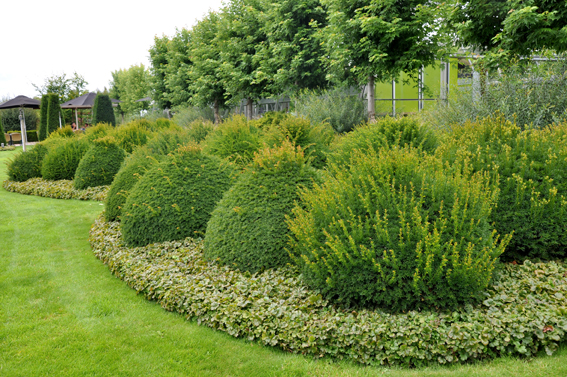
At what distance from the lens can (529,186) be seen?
4.48 metres

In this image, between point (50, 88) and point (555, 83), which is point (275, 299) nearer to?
point (555, 83)

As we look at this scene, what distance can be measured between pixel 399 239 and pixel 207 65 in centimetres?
2379

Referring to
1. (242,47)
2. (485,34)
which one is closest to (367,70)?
(485,34)

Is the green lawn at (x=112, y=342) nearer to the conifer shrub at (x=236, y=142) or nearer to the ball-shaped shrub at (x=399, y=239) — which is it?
the ball-shaped shrub at (x=399, y=239)

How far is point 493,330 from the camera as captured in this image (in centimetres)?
311

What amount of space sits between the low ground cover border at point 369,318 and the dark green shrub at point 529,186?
1.03ft

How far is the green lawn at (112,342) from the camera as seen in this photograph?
3068 mm

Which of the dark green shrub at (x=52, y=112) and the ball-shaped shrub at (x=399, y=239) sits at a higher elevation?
the dark green shrub at (x=52, y=112)

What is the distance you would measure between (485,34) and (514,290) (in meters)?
10.5

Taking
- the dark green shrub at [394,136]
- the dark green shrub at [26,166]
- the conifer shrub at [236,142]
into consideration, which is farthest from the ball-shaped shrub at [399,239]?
the dark green shrub at [26,166]

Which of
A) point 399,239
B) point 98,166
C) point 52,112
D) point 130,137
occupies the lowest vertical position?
point 399,239

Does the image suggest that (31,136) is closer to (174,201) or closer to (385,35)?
(385,35)

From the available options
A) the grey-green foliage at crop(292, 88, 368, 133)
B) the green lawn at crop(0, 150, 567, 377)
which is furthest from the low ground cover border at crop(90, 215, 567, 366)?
the grey-green foliage at crop(292, 88, 368, 133)

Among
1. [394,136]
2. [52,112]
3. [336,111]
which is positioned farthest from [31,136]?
[394,136]
